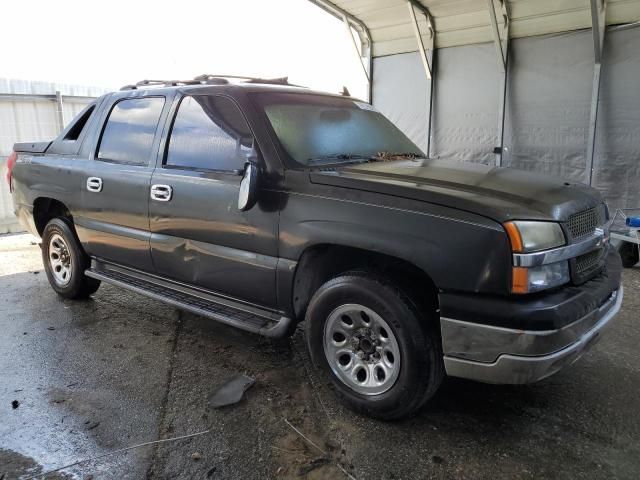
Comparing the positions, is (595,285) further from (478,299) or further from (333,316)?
(333,316)

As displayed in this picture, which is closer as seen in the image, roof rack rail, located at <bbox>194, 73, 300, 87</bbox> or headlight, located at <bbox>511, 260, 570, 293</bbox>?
headlight, located at <bbox>511, 260, 570, 293</bbox>

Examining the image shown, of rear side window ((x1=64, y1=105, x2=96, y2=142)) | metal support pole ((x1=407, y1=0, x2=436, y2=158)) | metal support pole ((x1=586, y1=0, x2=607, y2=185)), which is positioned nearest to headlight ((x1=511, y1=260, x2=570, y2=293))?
rear side window ((x1=64, y1=105, x2=96, y2=142))

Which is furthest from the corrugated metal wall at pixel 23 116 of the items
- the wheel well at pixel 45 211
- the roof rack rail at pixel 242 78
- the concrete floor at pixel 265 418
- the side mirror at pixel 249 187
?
the side mirror at pixel 249 187

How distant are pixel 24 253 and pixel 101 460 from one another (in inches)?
226

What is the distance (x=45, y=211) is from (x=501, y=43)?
6819 millimetres

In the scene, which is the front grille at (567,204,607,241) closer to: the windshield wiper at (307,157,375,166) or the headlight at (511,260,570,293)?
the headlight at (511,260,570,293)

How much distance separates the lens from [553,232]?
8.01 ft

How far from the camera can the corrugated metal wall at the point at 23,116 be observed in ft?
28.4

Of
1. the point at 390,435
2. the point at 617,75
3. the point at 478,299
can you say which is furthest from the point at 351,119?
the point at 617,75

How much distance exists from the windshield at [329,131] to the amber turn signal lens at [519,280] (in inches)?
56.0

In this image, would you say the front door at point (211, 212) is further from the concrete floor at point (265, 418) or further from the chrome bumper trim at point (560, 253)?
the chrome bumper trim at point (560, 253)

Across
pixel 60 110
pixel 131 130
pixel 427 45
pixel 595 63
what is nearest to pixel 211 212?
pixel 131 130

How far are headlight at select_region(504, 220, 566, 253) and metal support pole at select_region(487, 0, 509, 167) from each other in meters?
5.25

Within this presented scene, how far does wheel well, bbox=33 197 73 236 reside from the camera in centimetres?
484
